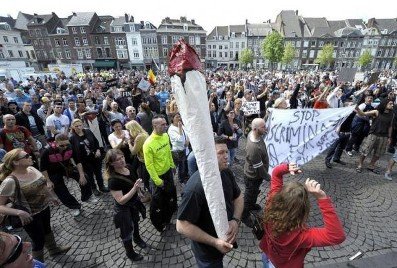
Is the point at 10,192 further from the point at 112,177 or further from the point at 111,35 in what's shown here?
the point at 111,35

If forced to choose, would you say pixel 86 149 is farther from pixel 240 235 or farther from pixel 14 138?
pixel 240 235

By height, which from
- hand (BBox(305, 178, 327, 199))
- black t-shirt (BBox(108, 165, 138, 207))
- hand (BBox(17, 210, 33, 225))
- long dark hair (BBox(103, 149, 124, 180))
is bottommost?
hand (BBox(17, 210, 33, 225))

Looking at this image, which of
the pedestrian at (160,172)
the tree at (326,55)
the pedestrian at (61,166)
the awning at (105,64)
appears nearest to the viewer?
the pedestrian at (160,172)

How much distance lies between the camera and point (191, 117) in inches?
52.7

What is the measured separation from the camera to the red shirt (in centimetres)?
473

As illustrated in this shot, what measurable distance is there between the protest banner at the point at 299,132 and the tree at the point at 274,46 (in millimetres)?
56109

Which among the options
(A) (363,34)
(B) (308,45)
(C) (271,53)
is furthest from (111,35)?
(A) (363,34)

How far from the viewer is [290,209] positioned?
185 centimetres

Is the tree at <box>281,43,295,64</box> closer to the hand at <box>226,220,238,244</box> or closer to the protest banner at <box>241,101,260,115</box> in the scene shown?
the protest banner at <box>241,101,260,115</box>

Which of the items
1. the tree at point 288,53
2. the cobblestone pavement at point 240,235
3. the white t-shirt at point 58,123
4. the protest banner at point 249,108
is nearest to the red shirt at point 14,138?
the white t-shirt at point 58,123

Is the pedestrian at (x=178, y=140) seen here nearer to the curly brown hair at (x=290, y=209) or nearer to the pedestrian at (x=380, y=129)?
the curly brown hair at (x=290, y=209)

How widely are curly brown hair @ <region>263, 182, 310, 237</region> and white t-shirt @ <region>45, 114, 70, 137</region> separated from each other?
20.5 ft

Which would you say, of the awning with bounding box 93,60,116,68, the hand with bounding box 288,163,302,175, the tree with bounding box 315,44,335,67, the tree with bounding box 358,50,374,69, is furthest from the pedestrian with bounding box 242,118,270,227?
the tree with bounding box 358,50,374,69

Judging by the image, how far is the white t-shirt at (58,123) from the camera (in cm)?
611
